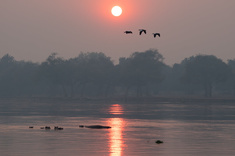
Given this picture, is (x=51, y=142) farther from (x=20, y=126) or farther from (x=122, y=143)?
(x=20, y=126)

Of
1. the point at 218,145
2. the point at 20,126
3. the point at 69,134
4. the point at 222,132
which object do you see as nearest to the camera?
the point at 218,145

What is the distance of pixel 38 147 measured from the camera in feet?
209

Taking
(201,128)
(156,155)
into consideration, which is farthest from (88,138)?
(201,128)

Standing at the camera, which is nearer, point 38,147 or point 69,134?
point 38,147

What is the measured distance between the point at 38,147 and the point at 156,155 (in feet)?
38.6

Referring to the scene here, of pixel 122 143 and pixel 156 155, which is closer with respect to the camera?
pixel 156 155

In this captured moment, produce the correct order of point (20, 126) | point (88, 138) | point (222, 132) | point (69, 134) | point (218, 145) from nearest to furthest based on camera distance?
1. point (218, 145)
2. point (88, 138)
3. point (69, 134)
4. point (222, 132)
5. point (20, 126)

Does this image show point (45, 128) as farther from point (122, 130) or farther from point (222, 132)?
point (222, 132)

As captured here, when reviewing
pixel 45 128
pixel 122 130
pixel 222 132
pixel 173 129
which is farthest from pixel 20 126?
pixel 222 132

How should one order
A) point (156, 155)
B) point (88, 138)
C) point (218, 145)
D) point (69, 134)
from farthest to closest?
point (69, 134)
point (88, 138)
point (218, 145)
point (156, 155)

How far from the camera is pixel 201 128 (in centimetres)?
9325

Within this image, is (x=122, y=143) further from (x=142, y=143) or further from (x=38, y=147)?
(x=38, y=147)

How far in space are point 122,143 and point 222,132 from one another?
2030cm

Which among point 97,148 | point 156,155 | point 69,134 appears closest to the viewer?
point 156,155
